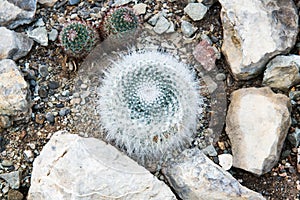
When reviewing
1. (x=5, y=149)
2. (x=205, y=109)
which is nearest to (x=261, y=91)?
(x=205, y=109)

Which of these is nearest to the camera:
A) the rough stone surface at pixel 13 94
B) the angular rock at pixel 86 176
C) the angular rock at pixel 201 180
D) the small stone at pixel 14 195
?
the angular rock at pixel 86 176

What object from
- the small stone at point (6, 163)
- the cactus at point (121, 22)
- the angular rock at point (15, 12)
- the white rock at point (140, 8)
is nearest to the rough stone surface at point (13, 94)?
the small stone at point (6, 163)

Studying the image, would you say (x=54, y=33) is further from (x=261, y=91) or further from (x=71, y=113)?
(x=261, y=91)

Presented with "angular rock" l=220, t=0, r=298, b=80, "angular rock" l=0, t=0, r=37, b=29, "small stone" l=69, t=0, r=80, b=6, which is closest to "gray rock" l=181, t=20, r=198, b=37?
"angular rock" l=220, t=0, r=298, b=80

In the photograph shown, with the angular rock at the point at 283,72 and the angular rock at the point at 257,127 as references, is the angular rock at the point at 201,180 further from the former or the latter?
the angular rock at the point at 283,72

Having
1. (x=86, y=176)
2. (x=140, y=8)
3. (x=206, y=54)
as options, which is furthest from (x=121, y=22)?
(x=86, y=176)

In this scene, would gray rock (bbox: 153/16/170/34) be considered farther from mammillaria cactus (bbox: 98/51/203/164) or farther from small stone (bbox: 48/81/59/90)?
small stone (bbox: 48/81/59/90)
